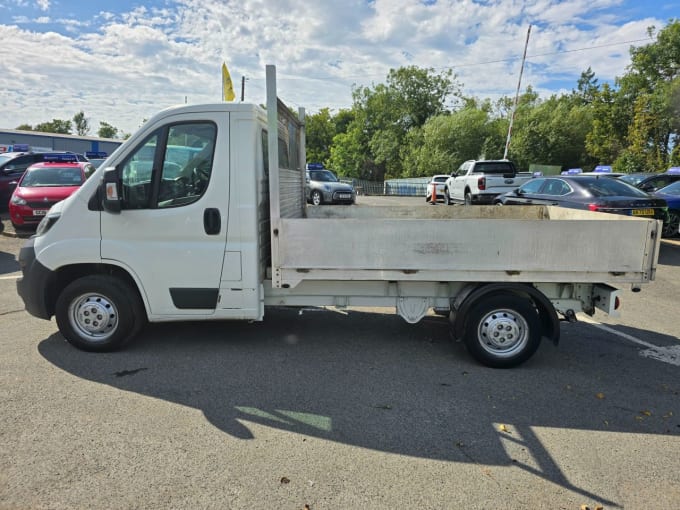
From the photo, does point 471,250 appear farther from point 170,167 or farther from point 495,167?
point 495,167

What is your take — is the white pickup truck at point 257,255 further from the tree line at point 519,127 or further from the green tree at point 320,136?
the green tree at point 320,136

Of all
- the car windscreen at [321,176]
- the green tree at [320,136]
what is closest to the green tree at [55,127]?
the green tree at [320,136]

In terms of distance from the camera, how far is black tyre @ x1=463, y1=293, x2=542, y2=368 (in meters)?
4.36

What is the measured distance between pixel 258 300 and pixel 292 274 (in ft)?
1.54

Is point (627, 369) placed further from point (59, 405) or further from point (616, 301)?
point (59, 405)

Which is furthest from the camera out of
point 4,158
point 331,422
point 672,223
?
point 4,158

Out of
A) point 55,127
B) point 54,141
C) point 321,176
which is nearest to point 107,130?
point 55,127

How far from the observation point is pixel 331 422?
3.55 metres

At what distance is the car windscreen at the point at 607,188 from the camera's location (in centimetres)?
968

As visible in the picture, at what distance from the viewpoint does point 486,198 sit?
17.5 metres

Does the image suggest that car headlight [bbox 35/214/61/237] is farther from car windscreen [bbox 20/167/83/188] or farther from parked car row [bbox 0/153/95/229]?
car windscreen [bbox 20/167/83/188]

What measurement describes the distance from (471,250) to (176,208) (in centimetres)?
278

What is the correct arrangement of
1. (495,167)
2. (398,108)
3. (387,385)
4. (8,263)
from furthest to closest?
(398,108) < (495,167) < (8,263) < (387,385)

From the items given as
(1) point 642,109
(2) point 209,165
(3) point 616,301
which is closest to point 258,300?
(2) point 209,165
